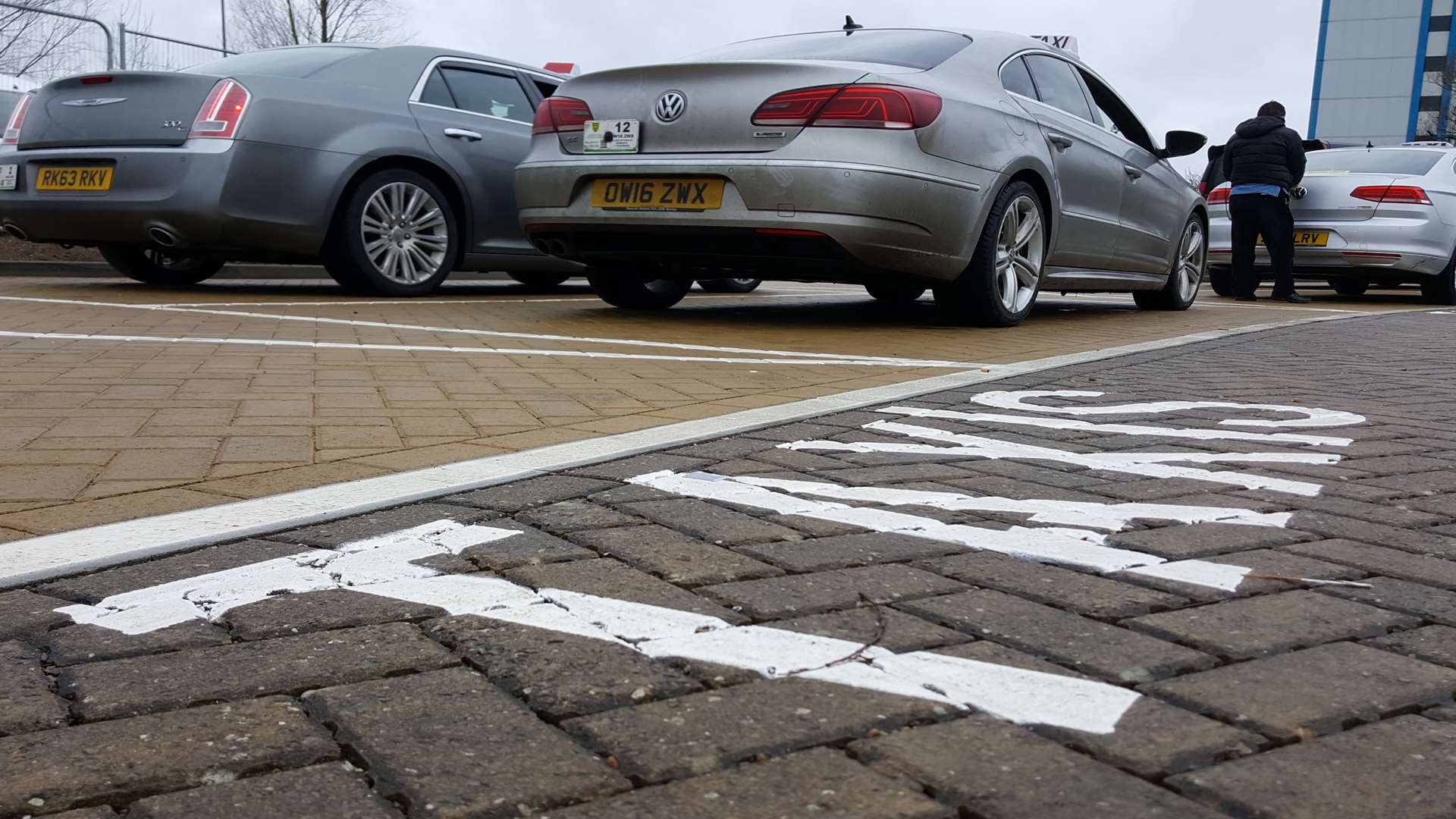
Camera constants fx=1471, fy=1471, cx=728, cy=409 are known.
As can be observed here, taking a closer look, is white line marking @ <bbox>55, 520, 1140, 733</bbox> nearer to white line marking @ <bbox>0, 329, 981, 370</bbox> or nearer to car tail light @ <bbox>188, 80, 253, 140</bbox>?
white line marking @ <bbox>0, 329, 981, 370</bbox>

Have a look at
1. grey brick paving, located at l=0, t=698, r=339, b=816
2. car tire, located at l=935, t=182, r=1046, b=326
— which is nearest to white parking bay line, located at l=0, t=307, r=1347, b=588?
grey brick paving, located at l=0, t=698, r=339, b=816

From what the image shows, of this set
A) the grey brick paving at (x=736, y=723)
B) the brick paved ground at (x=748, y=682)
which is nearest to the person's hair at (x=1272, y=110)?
the brick paved ground at (x=748, y=682)

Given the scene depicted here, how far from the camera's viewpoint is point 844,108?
638cm

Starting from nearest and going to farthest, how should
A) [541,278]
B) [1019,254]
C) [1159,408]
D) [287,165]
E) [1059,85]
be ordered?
[1159,408] → [1019,254] → [287,165] → [1059,85] → [541,278]

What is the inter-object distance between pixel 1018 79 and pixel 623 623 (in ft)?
19.6

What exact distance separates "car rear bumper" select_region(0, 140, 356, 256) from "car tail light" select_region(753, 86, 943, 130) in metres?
2.77

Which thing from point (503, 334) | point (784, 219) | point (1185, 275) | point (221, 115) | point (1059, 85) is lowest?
point (503, 334)

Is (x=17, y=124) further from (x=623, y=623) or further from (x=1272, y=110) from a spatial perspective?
(x=1272, y=110)

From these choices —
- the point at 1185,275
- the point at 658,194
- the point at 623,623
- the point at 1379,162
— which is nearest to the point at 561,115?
the point at 658,194

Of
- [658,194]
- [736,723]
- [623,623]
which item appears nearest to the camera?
[736,723]

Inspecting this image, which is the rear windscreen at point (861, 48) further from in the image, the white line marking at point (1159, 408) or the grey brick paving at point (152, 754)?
the grey brick paving at point (152, 754)

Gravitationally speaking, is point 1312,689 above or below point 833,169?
below

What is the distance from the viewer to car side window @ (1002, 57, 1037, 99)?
7.41 metres

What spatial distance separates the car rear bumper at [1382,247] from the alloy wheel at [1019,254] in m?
5.04
